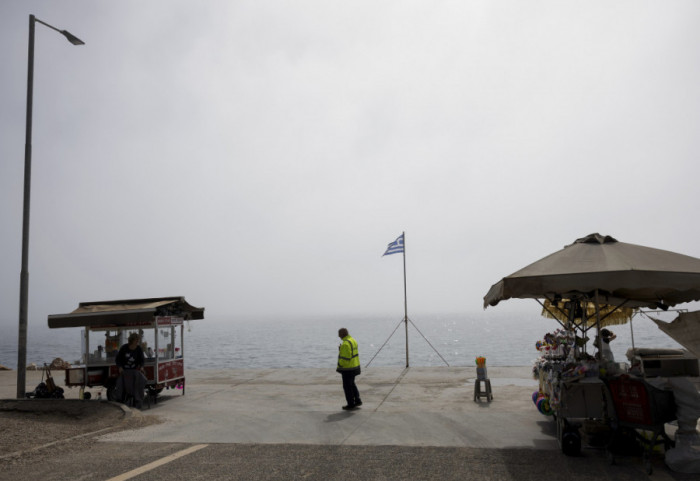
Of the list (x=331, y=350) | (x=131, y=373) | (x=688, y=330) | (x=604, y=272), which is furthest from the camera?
(x=331, y=350)

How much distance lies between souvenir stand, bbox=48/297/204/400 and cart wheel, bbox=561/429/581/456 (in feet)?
30.5

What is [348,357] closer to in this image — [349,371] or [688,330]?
[349,371]

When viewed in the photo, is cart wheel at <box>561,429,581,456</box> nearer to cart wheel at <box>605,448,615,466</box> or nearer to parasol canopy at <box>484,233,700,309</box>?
cart wheel at <box>605,448,615,466</box>

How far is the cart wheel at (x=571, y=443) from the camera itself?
22.6ft

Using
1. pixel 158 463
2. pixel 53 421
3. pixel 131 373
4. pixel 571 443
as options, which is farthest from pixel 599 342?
pixel 53 421

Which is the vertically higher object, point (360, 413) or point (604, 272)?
point (604, 272)

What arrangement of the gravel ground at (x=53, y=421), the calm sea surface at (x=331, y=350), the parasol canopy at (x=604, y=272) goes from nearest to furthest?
the parasol canopy at (x=604, y=272) < the gravel ground at (x=53, y=421) < the calm sea surface at (x=331, y=350)

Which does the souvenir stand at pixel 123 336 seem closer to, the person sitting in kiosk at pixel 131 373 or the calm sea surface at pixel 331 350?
the person sitting in kiosk at pixel 131 373

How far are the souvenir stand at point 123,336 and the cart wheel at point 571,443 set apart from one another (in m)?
9.30

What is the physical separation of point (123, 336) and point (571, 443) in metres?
11.2

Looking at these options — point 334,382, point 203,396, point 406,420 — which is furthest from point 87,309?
point 406,420

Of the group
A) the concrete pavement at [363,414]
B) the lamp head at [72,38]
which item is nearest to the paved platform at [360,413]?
the concrete pavement at [363,414]

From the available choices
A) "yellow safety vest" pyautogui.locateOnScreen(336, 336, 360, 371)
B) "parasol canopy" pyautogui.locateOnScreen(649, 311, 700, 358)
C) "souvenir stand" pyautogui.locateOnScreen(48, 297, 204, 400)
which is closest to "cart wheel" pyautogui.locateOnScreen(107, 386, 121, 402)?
"souvenir stand" pyautogui.locateOnScreen(48, 297, 204, 400)

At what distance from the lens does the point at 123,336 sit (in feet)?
45.0
